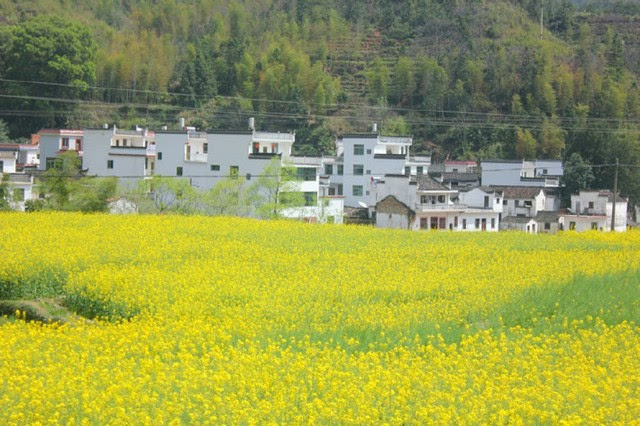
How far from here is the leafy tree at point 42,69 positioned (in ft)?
214

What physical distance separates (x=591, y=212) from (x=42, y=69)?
39.8m

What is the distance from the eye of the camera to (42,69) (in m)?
66.8

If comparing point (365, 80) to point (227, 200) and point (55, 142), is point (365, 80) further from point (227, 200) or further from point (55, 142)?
point (227, 200)

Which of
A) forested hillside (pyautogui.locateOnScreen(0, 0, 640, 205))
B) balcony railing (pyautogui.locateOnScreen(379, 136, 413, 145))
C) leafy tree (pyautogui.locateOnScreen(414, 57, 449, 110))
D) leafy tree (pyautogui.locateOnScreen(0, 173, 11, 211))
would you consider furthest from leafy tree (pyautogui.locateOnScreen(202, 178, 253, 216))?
leafy tree (pyautogui.locateOnScreen(414, 57, 449, 110))

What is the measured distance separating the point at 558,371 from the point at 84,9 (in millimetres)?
90990

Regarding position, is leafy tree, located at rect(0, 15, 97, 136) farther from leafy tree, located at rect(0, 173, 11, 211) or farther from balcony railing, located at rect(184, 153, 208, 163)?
leafy tree, located at rect(0, 173, 11, 211)

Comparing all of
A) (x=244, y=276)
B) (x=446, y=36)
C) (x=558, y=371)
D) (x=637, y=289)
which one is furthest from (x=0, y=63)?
(x=558, y=371)

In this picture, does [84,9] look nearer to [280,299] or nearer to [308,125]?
[308,125]

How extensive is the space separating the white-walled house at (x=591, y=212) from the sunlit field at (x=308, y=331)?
20.5 metres

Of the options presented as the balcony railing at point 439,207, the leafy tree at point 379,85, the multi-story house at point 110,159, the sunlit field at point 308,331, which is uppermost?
the leafy tree at point 379,85

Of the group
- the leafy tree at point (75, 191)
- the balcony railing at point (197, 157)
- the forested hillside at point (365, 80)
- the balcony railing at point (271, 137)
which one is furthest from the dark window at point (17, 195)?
the forested hillside at point (365, 80)

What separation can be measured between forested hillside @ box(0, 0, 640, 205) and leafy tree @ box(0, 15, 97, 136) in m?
0.10

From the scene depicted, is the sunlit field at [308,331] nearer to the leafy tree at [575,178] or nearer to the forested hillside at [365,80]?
the leafy tree at [575,178]

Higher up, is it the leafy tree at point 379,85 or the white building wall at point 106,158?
the leafy tree at point 379,85
